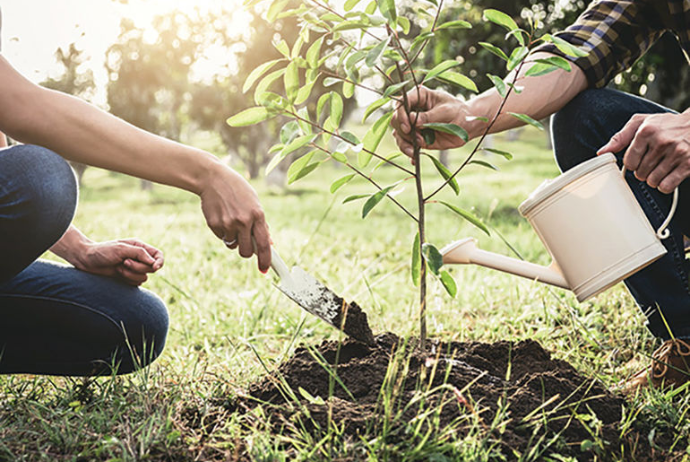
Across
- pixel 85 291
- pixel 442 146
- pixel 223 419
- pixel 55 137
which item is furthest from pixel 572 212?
pixel 85 291

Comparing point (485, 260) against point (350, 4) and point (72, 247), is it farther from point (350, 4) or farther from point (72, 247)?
point (72, 247)

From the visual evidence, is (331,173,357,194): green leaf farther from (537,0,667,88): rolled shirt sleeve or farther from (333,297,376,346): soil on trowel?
(537,0,667,88): rolled shirt sleeve

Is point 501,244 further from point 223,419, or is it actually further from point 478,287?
point 223,419

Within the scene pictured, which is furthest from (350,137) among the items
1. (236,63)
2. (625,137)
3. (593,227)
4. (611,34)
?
(236,63)

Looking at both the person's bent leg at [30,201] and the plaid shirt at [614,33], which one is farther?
the plaid shirt at [614,33]

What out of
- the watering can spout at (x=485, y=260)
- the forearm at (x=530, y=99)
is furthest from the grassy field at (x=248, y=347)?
the forearm at (x=530, y=99)

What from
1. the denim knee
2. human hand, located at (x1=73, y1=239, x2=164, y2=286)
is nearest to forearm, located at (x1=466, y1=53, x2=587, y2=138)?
human hand, located at (x1=73, y1=239, x2=164, y2=286)

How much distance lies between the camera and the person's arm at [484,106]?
5.61 ft

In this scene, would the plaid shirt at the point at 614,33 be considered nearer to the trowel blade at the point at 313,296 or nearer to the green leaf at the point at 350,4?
the green leaf at the point at 350,4

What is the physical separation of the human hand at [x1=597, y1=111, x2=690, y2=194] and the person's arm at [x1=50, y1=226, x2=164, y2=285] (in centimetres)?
142

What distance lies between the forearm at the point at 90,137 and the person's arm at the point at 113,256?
0.40m

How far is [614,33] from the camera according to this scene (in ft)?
6.66

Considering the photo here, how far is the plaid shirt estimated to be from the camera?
201cm

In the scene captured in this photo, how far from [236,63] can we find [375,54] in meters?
11.7
